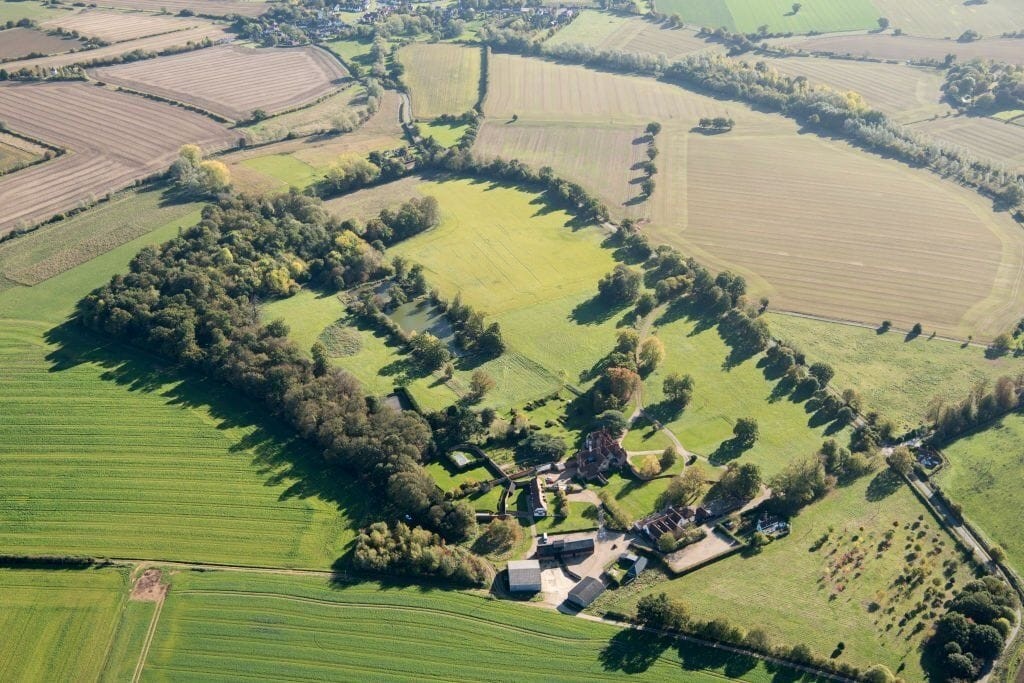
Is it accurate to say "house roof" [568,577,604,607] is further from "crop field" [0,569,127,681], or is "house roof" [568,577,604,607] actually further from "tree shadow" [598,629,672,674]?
"crop field" [0,569,127,681]

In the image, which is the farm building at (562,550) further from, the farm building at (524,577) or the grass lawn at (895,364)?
the grass lawn at (895,364)

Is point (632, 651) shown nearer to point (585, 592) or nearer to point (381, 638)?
point (585, 592)

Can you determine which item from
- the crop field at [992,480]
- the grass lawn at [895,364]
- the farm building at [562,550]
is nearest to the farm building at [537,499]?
the farm building at [562,550]

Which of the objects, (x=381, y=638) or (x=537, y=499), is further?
(x=537, y=499)

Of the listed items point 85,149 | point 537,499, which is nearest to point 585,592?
point 537,499

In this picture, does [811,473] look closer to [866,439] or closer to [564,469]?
[866,439]
